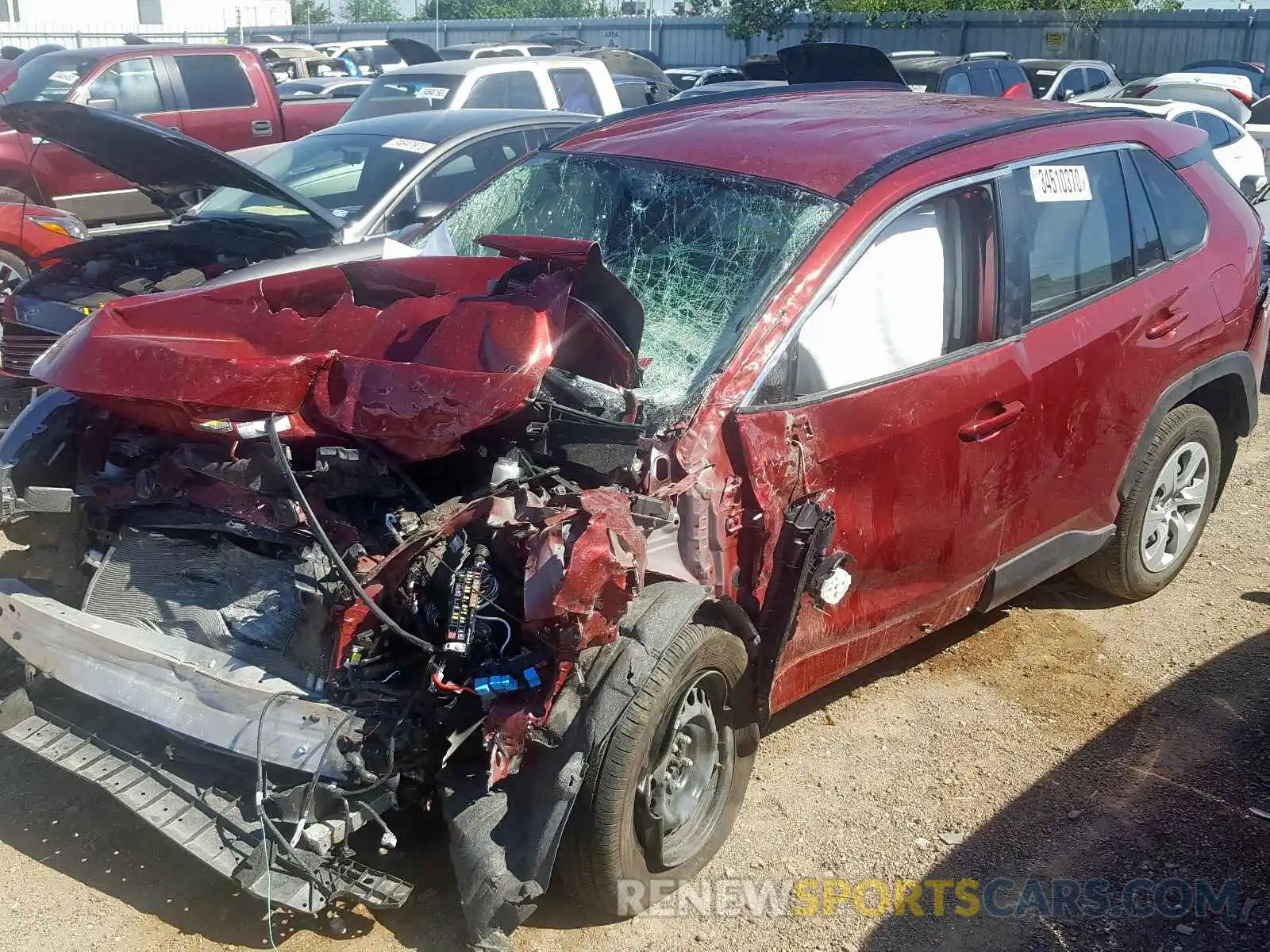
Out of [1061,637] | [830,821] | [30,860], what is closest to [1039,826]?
[830,821]

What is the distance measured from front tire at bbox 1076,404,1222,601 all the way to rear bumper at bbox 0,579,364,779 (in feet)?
11.0

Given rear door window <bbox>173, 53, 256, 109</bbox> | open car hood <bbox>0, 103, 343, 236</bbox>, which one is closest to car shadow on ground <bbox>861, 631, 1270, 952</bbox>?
open car hood <bbox>0, 103, 343, 236</bbox>

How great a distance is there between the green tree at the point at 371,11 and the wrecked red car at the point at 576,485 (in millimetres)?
53343

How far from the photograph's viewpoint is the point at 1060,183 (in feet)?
13.8

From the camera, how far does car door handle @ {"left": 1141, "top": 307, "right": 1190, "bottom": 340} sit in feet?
14.6

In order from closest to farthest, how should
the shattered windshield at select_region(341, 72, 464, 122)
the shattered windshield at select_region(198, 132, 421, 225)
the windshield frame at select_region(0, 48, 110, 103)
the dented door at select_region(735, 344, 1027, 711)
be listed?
the dented door at select_region(735, 344, 1027, 711) → the shattered windshield at select_region(198, 132, 421, 225) → the shattered windshield at select_region(341, 72, 464, 122) → the windshield frame at select_region(0, 48, 110, 103)

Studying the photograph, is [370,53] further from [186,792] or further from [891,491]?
[186,792]

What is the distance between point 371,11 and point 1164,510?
55.9 meters

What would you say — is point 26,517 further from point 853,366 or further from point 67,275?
point 67,275

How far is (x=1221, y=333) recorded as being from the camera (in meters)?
4.84

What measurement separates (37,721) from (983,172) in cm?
341

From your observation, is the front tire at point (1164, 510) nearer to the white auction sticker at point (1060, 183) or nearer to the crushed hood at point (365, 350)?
the white auction sticker at point (1060, 183)

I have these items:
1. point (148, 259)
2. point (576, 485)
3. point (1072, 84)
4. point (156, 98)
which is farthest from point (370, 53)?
point (576, 485)

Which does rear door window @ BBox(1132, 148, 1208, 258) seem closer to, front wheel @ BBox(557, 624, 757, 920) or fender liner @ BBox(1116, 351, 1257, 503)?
fender liner @ BBox(1116, 351, 1257, 503)
